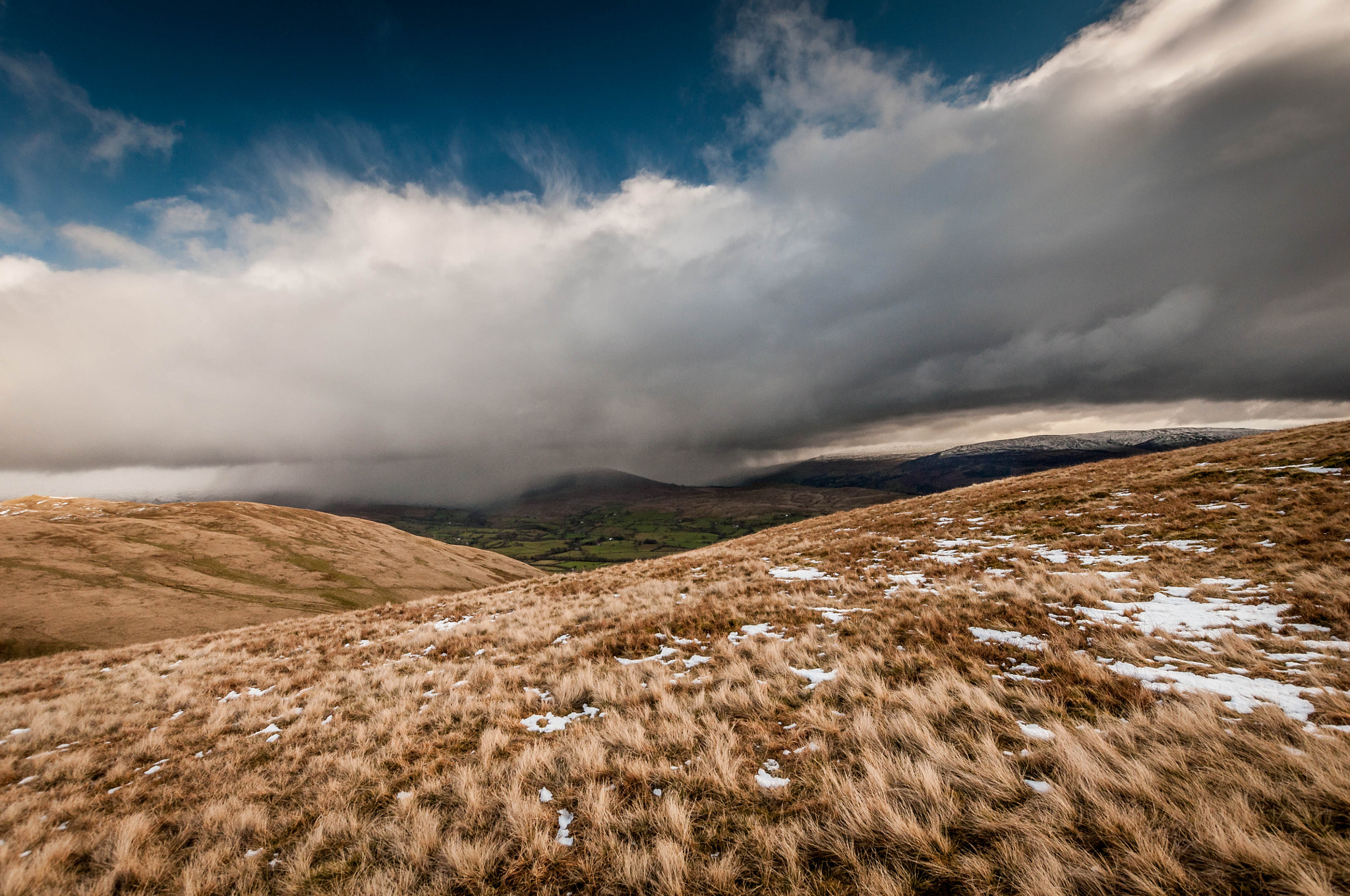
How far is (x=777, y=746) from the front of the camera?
18.2 ft

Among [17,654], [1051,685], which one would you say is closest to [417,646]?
[1051,685]

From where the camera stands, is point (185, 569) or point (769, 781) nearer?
point (769, 781)

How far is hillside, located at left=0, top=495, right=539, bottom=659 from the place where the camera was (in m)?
59.3

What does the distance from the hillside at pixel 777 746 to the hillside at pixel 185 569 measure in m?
73.5

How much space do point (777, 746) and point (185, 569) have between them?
119272 mm

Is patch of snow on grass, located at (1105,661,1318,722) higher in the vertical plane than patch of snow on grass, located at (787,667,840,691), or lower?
higher

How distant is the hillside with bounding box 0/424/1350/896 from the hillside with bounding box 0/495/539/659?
73467 millimetres

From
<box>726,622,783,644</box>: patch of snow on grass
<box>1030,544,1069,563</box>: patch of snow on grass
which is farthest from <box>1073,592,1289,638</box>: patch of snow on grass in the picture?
<box>726,622,783,644</box>: patch of snow on grass


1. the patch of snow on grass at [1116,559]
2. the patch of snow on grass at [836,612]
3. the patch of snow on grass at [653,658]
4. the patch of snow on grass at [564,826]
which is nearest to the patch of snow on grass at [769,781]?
the patch of snow on grass at [564,826]

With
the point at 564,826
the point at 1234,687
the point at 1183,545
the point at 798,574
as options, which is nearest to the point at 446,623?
the point at 798,574

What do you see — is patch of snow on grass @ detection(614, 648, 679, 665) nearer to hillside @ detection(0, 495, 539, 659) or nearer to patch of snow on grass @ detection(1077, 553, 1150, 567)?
patch of snow on grass @ detection(1077, 553, 1150, 567)

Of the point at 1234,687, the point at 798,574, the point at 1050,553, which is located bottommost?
the point at 798,574

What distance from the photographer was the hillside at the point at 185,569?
59281 mm

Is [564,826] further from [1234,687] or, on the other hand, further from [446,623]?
[446,623]
